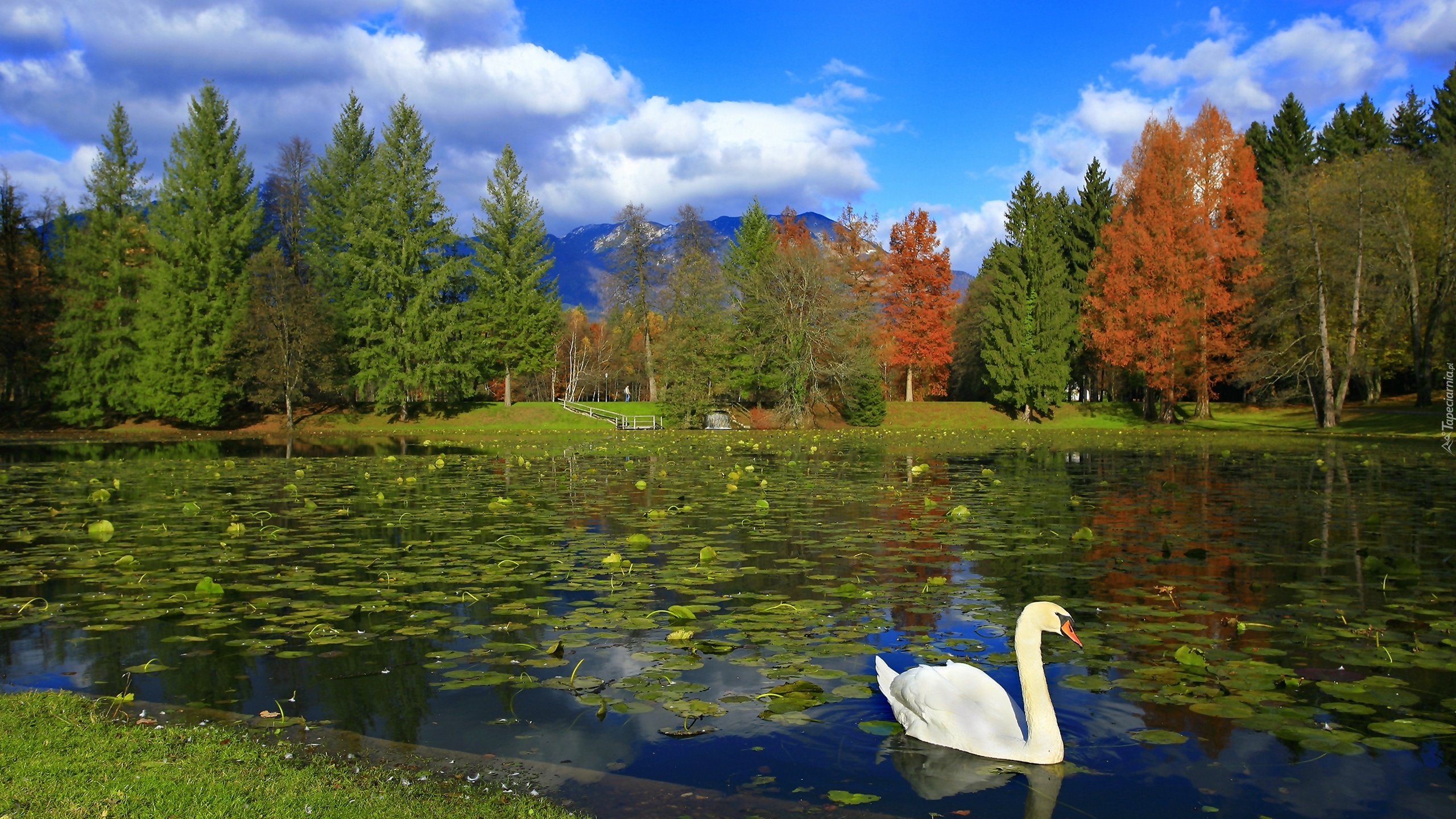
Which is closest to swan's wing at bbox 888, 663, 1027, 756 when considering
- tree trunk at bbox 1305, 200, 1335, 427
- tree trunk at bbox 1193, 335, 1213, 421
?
tree trunk at bbox 1305, 200, 1335, 427

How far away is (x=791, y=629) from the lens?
6.20 metres

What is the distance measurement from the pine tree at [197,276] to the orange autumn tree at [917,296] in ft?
115

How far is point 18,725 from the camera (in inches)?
164

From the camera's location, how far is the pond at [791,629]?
161 inches

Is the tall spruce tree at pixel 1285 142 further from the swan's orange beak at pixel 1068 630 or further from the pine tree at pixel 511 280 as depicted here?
the swan's orange beak at pixel 1068 630

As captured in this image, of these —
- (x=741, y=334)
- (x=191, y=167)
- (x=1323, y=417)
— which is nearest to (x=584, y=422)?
(x=741, y=334)

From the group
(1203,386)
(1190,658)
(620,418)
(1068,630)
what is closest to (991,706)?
(1068,630)

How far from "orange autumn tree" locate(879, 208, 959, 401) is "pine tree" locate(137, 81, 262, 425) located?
115 feet

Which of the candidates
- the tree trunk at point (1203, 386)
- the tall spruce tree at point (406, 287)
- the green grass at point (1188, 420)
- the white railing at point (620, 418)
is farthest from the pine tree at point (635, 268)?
the tree trunk at point (1203, 386)

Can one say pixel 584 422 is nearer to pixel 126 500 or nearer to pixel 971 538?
pixel 126 500

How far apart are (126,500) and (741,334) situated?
3204 cm

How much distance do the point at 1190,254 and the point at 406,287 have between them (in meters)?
39.5

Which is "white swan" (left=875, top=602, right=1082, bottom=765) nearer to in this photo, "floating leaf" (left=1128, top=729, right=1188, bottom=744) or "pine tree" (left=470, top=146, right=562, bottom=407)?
"floating leaf" (left=1128, top=729, right=1188, bottom=744)

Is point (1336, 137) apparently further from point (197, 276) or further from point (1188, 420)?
point (197, 276)
